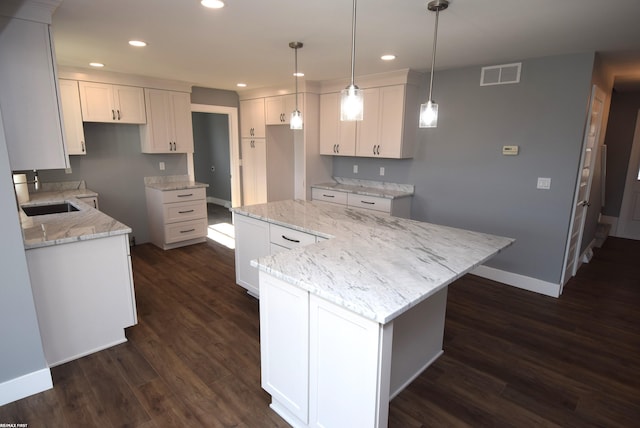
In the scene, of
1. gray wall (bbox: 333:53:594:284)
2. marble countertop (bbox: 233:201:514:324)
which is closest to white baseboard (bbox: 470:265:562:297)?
gray wall (bbox: 333:53:594:284)

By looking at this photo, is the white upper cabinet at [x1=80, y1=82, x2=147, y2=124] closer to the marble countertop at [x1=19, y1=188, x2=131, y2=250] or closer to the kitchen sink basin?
the kitchen sink basin

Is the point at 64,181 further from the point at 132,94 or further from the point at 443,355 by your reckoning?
the point at 443,355

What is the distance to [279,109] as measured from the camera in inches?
217

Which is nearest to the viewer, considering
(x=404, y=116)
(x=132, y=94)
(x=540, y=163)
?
(x=540, y=163)

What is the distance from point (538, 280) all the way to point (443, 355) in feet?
6.08

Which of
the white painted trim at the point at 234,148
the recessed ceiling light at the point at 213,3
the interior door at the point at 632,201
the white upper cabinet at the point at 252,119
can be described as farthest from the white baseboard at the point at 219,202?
the interior door at the point at 632,201

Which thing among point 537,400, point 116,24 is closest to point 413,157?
point 537,400

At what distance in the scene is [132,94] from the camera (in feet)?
15.2

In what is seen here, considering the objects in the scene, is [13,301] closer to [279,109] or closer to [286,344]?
[286,344]

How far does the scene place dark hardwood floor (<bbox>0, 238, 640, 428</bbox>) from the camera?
203cm

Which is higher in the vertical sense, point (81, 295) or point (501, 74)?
point (501, 74)

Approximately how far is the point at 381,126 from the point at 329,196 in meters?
1.26

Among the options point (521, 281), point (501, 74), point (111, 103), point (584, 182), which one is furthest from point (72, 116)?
point (584, 182)

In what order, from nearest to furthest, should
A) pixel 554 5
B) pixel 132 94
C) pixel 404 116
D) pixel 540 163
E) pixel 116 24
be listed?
1. pixel 554 5
2. pixel 116 24
3. pixel 540 163
4. pixel 404 116
5. pixel 132 94
